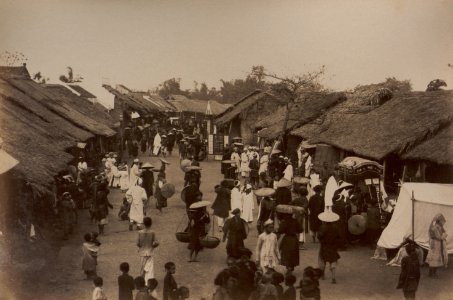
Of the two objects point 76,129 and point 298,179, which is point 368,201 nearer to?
point 298,179

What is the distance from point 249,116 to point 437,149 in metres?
17.9

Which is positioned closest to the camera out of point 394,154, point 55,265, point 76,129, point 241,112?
point 55,265

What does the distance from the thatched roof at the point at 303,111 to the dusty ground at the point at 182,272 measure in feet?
38.9

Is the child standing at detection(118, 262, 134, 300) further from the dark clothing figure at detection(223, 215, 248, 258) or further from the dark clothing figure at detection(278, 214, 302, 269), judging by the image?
the dark clothing figure at detection(278, 214, 302, 269)

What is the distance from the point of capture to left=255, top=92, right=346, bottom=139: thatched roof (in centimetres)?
2619

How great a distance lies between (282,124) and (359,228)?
14601 millimetres

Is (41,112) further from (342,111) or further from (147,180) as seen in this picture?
(342,111)

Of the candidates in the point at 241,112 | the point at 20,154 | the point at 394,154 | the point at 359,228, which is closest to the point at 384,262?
the point at 359,228

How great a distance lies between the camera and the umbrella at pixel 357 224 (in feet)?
42.0

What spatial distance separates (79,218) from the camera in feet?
53.7

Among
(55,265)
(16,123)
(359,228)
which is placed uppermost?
(16,123)

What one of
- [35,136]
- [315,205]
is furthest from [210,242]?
[35,136]

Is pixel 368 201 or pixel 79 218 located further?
pixel 79 218

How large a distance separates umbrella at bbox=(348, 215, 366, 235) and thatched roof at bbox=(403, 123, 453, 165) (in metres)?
3.02
